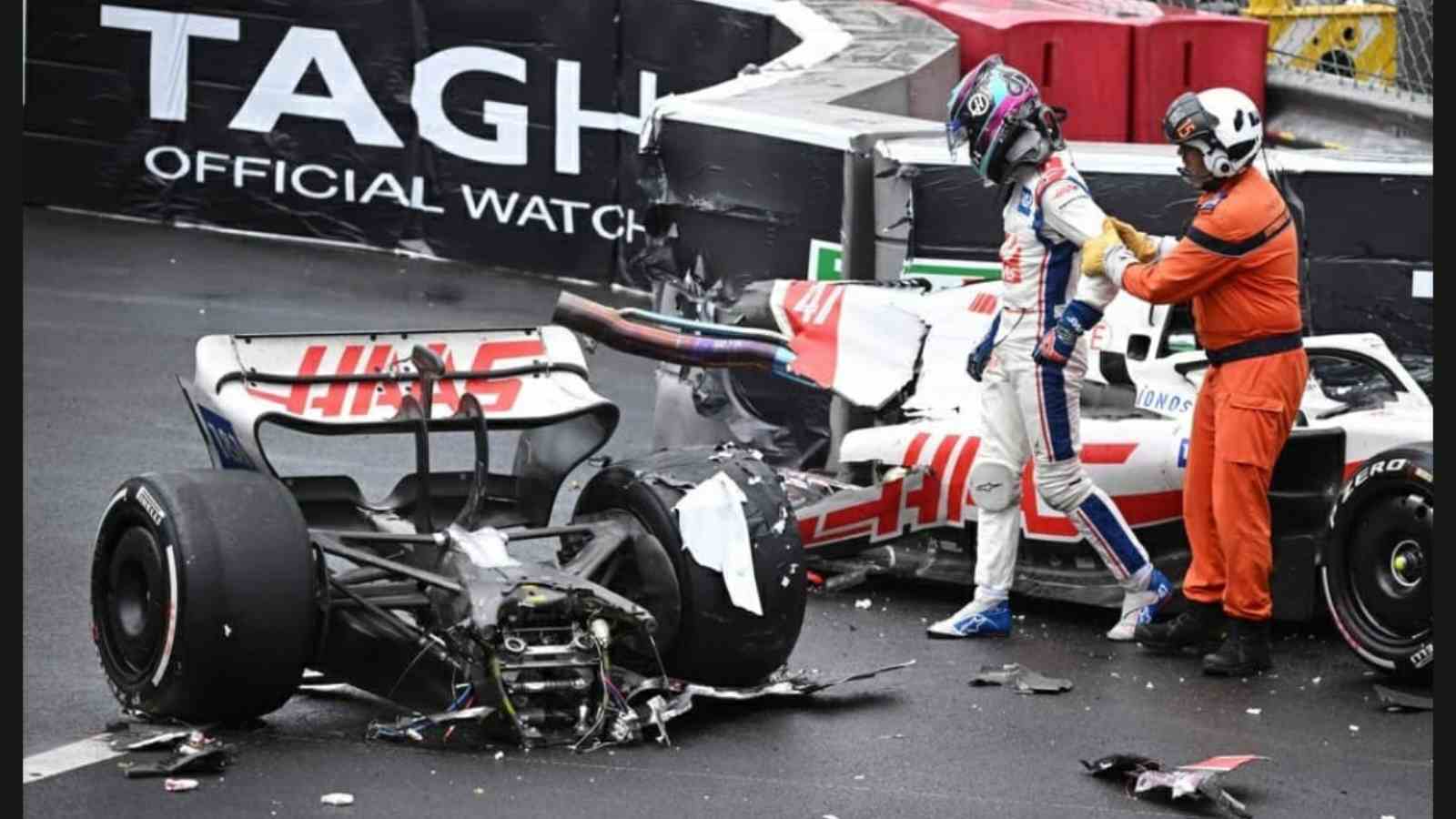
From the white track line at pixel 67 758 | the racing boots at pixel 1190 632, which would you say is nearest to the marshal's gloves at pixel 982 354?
the racing boots at pixel 1190 632

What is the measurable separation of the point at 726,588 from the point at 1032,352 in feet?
6.12

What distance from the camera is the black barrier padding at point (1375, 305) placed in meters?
10.4

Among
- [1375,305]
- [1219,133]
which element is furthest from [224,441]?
[1375,305]

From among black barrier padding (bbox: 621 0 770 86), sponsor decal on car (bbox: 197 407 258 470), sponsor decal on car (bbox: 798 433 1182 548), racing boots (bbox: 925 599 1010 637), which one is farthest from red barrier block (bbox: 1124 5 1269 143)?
sponsor decal on car (bbox: 197 407 258 470)

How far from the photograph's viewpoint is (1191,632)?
348 inches

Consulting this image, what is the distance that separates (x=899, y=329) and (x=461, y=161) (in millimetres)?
7491

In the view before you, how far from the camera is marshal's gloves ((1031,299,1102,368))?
28.7 ft

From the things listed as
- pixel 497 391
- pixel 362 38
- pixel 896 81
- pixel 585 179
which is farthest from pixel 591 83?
pixel 497 391

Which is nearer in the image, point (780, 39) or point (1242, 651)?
point (1242, 651)

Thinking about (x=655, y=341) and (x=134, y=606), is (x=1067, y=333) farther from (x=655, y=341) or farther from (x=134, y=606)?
(x=134, y=606)

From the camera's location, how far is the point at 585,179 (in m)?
16.6

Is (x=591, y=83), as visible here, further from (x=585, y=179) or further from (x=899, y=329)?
(x=899, y=329)

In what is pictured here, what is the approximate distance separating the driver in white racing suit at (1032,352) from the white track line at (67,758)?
3.23 meters

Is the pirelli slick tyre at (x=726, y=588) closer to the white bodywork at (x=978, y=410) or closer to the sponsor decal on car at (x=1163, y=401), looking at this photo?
the white bodywork at (x=978, y=410)
